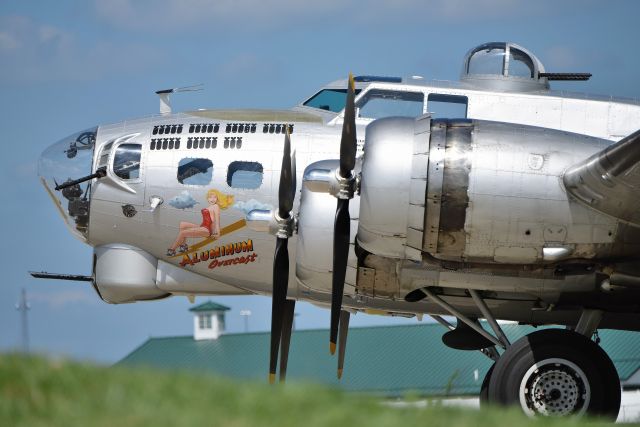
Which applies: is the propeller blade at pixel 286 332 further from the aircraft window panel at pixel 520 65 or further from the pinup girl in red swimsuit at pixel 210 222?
the aircraft window panel at pixel 520 65

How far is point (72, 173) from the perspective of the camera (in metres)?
16.8

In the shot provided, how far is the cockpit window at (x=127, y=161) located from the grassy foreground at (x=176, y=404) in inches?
296

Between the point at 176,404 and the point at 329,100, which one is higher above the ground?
the point at 329,100

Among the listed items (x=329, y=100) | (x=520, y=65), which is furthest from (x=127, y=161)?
(x=520, y=65)

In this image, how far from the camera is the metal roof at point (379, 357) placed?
48375 mm

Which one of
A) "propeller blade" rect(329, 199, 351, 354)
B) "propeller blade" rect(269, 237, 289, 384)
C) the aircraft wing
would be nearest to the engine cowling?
the aircraft wing

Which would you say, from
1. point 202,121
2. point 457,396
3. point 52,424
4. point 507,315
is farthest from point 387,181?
point 457,396

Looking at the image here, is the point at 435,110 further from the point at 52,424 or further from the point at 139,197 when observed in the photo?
the point at 52,424

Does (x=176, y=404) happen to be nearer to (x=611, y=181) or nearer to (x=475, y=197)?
(x=475, y=197)

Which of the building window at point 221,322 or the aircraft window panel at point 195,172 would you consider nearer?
the aircraft window panel at point 195,172

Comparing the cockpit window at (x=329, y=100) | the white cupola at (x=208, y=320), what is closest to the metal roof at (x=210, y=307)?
the white cupola at (x=208, y=320)

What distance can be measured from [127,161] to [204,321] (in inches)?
1738

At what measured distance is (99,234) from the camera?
1666 centimetres

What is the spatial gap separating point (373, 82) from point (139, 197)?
389cm
